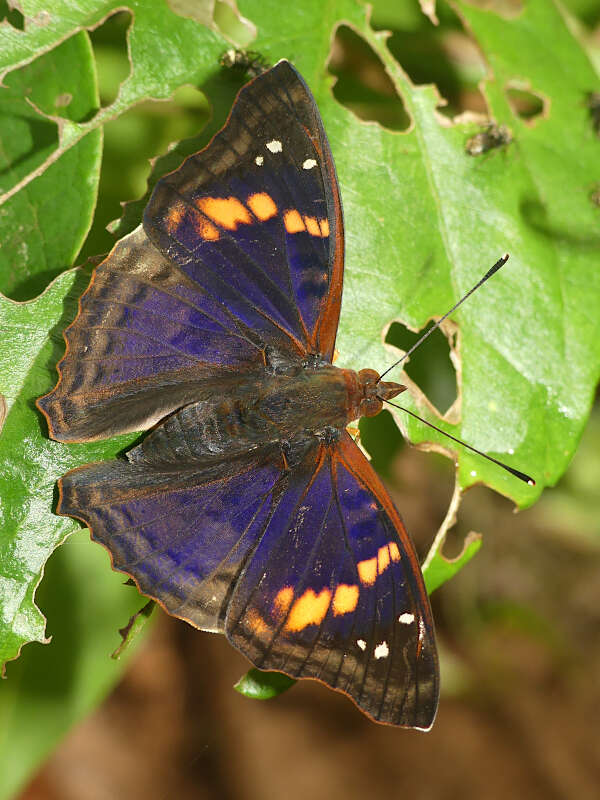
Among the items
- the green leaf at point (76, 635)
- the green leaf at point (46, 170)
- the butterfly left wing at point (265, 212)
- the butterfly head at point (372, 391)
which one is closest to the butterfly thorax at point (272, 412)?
the butterfly head at point (372, 391)

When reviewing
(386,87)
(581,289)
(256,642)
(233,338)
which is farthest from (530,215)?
(256,642)

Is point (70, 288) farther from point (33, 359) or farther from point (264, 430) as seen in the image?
point (264, 430)

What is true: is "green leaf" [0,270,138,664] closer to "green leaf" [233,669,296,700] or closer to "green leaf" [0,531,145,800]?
"green leaf" [233,669,296,700]

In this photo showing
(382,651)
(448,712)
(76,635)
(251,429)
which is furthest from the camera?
(448,712)

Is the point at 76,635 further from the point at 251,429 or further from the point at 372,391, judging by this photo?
the point at 372,391

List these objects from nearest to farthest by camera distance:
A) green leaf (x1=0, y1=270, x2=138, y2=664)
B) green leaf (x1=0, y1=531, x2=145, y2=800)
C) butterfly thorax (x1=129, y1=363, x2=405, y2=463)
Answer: green leaf (x1=0, y1=270, x2=138, y2=664)
butterfly thorax (x1=129, y1=363, x2=405, y2=463)
green leaf (x1=0, y1=531, x2=145, y2=800)

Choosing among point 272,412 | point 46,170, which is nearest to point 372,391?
point 272,412

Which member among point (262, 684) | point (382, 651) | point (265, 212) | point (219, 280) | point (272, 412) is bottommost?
point (262, 684)

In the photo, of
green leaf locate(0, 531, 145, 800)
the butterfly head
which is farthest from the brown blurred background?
the butterfly head

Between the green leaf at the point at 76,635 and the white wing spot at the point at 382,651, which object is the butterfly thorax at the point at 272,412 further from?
the green leaf at the point at 76,635
